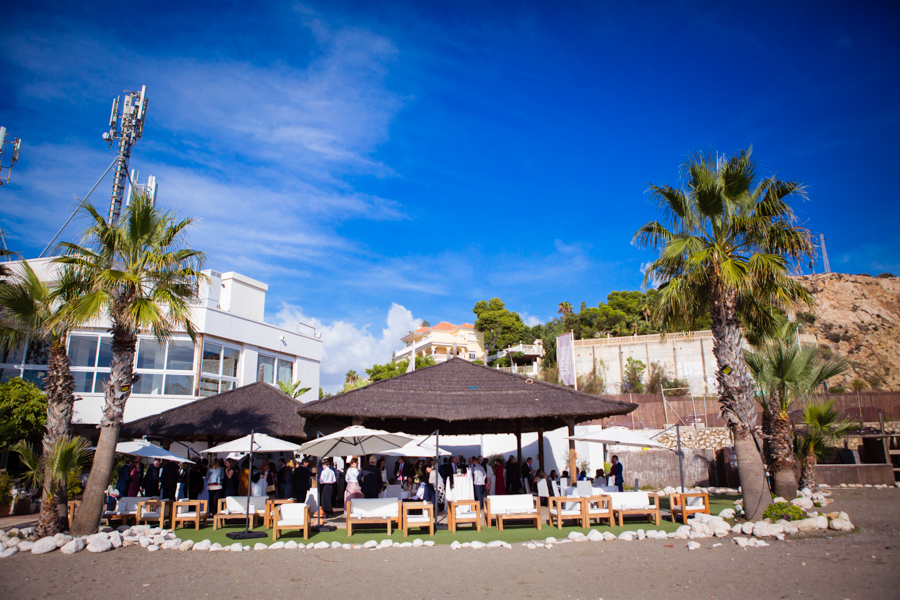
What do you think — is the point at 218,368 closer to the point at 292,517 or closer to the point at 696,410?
the point at 292,517

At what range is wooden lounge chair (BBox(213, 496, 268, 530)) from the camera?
38.2 ft

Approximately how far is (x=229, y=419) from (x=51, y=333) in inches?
233

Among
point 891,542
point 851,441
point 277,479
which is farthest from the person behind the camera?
point 851,441

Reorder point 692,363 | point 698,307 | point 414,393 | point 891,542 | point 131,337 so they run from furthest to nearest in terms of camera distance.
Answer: point 692,363 → point 414,393 → point 698,307 → point 131,337 → point 891,542

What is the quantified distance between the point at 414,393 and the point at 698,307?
7.09 meters

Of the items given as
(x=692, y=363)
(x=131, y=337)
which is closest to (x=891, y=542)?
(x=131, y=337)

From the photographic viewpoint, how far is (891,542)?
811 cm

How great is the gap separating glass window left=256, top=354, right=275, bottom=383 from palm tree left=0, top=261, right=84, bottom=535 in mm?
13827

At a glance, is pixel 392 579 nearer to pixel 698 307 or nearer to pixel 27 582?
pixel 27 582

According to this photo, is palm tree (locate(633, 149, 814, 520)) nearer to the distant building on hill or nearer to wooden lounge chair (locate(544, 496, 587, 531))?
wooden lounge chair (locate(544, 496, 587, 531))

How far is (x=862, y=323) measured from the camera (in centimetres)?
6681

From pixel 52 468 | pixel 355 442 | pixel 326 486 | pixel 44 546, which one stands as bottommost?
pixel 44 546

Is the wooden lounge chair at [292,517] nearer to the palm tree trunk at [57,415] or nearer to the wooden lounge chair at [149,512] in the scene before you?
the wooden lounge chair at [149,512]

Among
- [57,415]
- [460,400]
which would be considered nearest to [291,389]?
[460,400]
